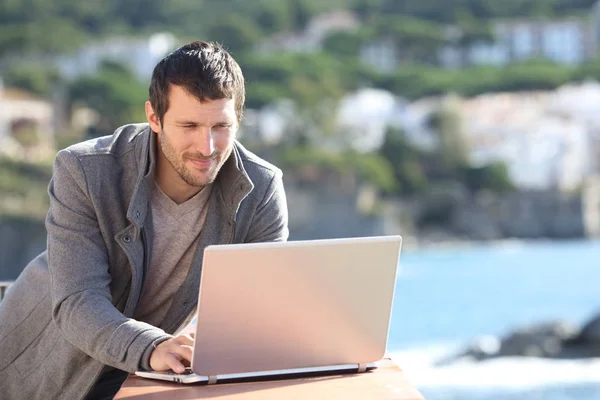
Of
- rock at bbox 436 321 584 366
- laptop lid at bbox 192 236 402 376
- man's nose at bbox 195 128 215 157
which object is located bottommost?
rock at bbox 436 321 584 366

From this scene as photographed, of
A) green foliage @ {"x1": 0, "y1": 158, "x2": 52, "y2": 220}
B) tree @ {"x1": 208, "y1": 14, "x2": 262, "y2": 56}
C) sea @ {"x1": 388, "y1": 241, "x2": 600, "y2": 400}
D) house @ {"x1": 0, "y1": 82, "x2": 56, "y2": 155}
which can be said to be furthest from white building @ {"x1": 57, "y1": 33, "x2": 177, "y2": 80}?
sea @ {"x1": 388, "y1": 241, "x2": 600, "y2": 400}

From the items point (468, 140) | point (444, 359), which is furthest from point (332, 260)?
point (468, 140)

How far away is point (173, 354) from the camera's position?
1.14 metres

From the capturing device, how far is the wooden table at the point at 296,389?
3.46ft

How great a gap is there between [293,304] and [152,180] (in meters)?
0.30

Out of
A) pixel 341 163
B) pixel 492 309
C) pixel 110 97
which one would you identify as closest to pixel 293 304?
pixel 492 309

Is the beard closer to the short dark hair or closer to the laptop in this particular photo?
the short dark hair

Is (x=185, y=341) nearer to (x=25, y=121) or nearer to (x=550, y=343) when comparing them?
(x=550, y=343)

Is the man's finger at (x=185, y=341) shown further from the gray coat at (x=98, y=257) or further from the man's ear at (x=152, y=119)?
the man's ear at (x=152, y=119)

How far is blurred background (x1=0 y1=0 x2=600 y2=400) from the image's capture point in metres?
35.2

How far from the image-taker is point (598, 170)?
4481cm

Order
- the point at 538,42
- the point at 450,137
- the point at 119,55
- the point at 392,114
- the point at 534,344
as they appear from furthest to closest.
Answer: the point at 538,42, the point at 392,114, the point at 450,137, the point at 119,55, the point at 534,344

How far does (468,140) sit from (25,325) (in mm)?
42623

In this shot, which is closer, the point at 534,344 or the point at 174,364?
the point at 174,364
